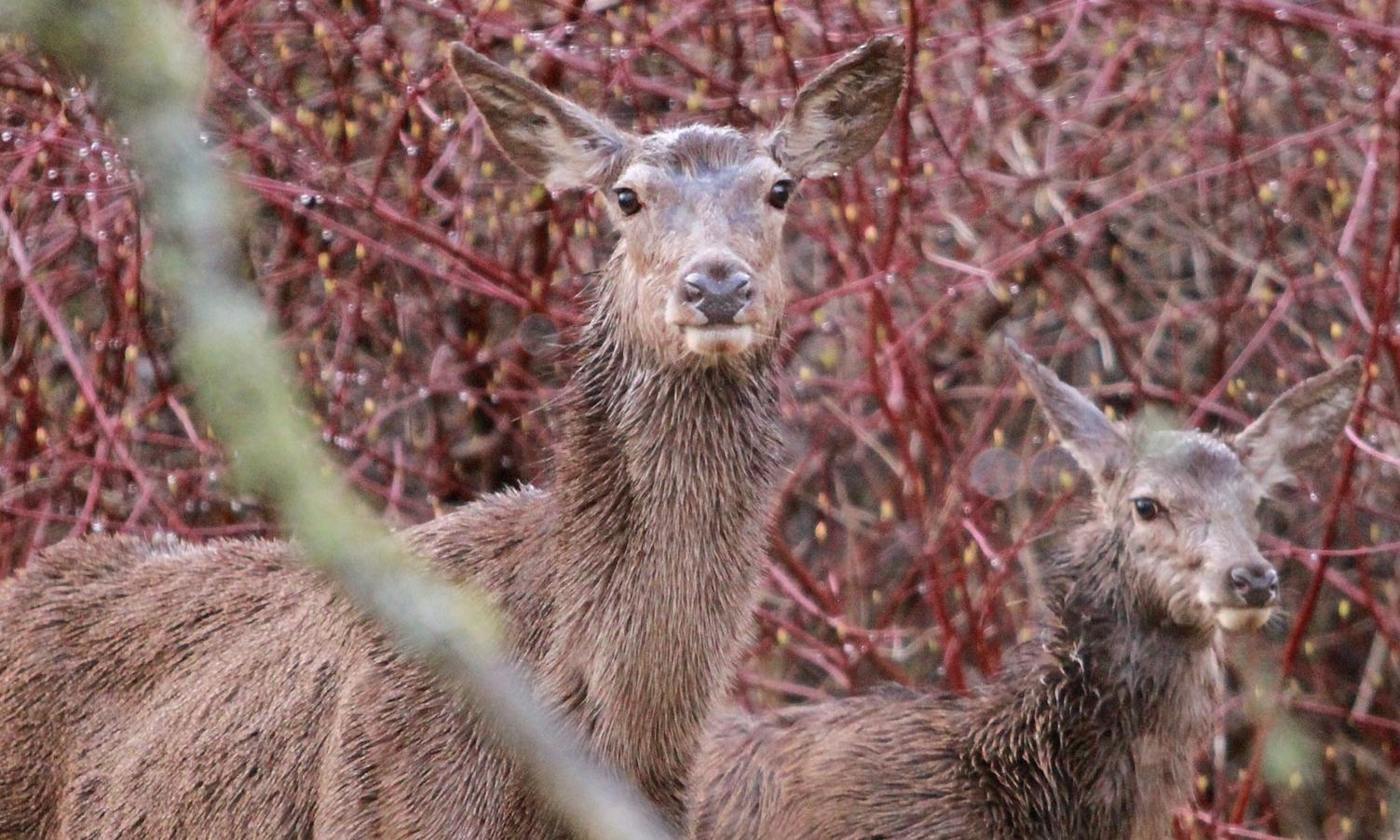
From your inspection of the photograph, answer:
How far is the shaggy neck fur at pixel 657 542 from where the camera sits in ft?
15.6

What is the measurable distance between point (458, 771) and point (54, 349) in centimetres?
517

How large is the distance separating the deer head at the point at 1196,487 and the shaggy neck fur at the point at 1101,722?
0.10 meters

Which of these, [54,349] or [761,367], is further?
[54,349]

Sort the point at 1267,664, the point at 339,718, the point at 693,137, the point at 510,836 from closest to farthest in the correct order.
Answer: the point at 510,836
the point at 339,718
the point at 693,137
the point at 1267,664

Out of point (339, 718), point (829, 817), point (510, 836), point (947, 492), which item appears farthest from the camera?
point (947, 492)

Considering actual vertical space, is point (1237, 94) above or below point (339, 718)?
below

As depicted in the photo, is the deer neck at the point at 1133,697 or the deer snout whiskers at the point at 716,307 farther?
the deer neck at the point at 1133,697

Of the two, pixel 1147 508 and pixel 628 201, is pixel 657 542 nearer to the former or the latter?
pixel 628 201

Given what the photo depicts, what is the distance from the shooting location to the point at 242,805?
5.04m

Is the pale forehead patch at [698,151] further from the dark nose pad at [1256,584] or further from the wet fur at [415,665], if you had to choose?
the dark nose pad at [1256,584]

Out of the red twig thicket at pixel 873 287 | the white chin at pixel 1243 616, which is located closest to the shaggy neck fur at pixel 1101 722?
the white chin at pixel 1243 616

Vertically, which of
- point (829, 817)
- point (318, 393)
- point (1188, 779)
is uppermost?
point (318, 393)

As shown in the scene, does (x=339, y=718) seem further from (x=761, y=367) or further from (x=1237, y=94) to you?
(x=1237, y=94)

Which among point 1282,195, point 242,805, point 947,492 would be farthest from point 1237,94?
point 242,805
